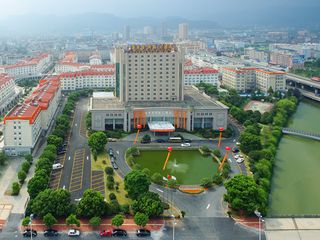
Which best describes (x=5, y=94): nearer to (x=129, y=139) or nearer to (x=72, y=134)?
(x=72, y=134)

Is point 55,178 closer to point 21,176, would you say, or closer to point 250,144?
point 21,176

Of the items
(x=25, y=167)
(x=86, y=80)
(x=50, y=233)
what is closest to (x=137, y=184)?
(x=50, y=233)

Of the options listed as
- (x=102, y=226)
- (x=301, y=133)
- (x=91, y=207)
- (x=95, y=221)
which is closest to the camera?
(x=95, y=221)

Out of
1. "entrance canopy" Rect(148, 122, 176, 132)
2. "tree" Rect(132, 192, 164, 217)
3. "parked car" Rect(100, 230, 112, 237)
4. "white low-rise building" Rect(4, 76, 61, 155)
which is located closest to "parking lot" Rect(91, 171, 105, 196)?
"tree" Rect(132, 192, 164, 217)

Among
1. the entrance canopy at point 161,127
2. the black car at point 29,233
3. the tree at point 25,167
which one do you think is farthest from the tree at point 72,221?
the entrance canopy at point 161,127

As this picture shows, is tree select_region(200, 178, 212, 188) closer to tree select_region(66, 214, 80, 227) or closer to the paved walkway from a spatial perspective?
the paved walkway

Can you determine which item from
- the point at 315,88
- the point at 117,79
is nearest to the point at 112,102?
the point at 117,79
